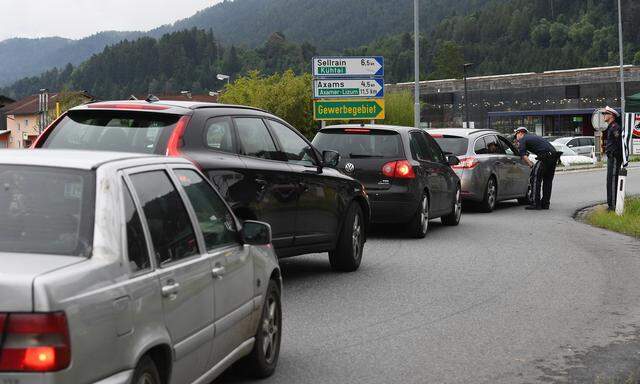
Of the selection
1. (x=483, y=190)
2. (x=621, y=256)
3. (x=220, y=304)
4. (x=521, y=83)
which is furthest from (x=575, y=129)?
(x=220, y=304)

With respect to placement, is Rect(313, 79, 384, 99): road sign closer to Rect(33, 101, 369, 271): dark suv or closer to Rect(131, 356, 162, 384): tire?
Rect(33, 101, 369, 271): dark suv

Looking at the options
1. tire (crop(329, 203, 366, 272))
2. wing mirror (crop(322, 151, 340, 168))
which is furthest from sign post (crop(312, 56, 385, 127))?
wing mirror (crop(322, 151, 340, 168))

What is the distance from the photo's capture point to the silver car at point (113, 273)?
340 cm

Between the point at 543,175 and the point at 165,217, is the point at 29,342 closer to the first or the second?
the point at 165,217

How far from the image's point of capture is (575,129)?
3691 inches

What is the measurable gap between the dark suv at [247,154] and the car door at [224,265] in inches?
100

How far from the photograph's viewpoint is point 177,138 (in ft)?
26.6

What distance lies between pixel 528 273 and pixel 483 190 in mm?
8489

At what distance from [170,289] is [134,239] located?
13.0 inches

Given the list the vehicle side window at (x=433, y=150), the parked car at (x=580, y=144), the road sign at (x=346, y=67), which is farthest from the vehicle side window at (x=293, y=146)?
the parked car at (x=580, y=144)

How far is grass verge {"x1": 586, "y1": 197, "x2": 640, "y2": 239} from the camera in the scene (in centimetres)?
1619

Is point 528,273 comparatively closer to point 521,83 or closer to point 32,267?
point 32,267

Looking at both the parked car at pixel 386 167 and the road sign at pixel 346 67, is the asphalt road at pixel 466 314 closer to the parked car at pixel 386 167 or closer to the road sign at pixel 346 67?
the parked car at pixel 386 167

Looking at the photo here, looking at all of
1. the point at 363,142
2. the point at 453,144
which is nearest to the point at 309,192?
the point at 363,142
